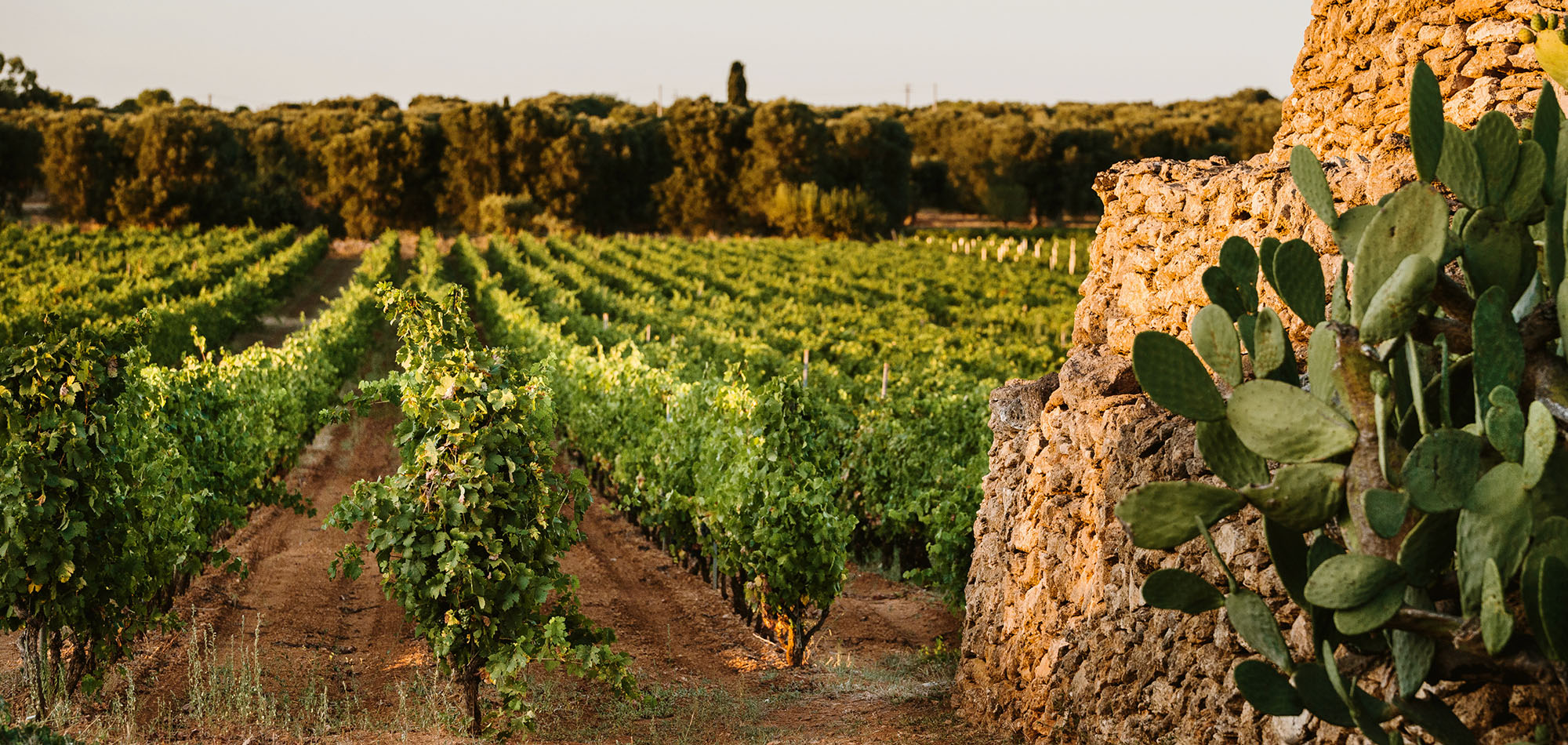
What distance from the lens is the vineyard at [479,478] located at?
19.1 ft

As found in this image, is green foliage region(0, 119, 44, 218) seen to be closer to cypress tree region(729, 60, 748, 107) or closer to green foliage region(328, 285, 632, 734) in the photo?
cypress tree region(729, 60, 748, 107)

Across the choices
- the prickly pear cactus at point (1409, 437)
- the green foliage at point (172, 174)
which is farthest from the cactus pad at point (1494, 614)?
the green foliage at point (172, 174)

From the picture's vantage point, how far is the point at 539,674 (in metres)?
7.42

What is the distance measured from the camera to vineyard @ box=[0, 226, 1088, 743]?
5.83 m

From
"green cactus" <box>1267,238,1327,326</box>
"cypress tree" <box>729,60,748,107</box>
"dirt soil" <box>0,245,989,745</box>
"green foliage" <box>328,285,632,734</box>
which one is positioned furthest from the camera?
"cypress tree" <box>729,60,748,107</box>

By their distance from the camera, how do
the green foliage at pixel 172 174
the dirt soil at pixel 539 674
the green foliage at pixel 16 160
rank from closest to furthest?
the dirt soil at pixel 539 674
the green foliage at pixel 172 174
the green foliage at pixel 16 160

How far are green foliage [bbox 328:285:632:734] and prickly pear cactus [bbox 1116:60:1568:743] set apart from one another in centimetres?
370

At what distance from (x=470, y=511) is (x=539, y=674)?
80.9 inches

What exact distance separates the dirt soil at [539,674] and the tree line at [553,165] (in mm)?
48863

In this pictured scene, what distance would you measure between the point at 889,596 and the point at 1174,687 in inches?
→ 212

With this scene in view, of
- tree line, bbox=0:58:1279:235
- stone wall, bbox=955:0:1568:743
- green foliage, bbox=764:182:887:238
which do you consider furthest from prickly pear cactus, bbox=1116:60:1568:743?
tree line, bbox=0:58:1279:235

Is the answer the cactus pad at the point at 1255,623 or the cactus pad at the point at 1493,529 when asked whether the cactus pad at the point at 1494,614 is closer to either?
the cactus pad at the point at 1493,529

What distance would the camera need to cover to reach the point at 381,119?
67.7 metres

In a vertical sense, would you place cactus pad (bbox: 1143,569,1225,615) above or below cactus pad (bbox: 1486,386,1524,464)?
below
